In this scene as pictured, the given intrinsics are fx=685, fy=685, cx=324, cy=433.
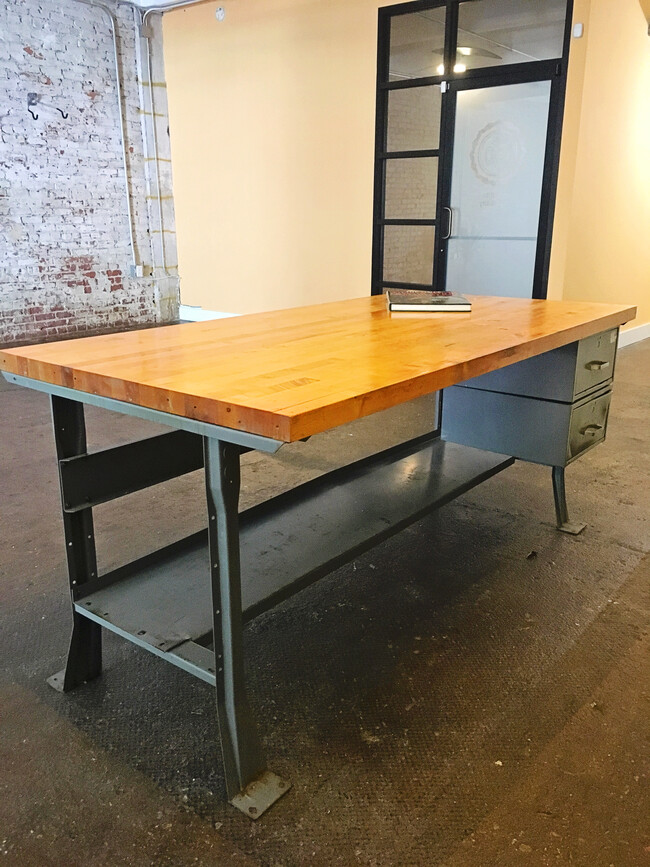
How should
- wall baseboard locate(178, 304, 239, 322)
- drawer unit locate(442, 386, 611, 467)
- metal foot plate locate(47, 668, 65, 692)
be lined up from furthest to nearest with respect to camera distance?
wall baseboard locate(178, 304, 239, 322) < drawer unit locate(442, 386, 611, 467) < metal foot plate locate(47, 668, 65, 692)

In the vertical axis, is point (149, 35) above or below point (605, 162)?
above

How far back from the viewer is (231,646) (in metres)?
1.28

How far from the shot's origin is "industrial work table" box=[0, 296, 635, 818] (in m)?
1.17

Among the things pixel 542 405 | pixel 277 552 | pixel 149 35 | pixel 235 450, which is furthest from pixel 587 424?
pixel 149 35

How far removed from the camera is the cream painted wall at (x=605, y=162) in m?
4.57

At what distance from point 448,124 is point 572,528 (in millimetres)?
3580

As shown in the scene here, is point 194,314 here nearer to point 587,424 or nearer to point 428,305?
point 428,305

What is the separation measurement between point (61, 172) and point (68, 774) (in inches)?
237

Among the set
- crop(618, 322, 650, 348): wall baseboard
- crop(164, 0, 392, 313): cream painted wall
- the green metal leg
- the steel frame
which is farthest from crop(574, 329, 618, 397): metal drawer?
crop(618, 322, 650, 348): wall baseboard

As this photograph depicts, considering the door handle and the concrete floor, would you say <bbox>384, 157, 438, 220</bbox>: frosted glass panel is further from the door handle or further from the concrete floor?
the concrete floor

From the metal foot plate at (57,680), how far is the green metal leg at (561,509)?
169 cm

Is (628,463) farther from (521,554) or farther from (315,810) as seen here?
(315,810)

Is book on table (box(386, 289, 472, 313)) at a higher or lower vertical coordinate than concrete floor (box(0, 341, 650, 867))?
higher

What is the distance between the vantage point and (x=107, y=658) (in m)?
1.74
